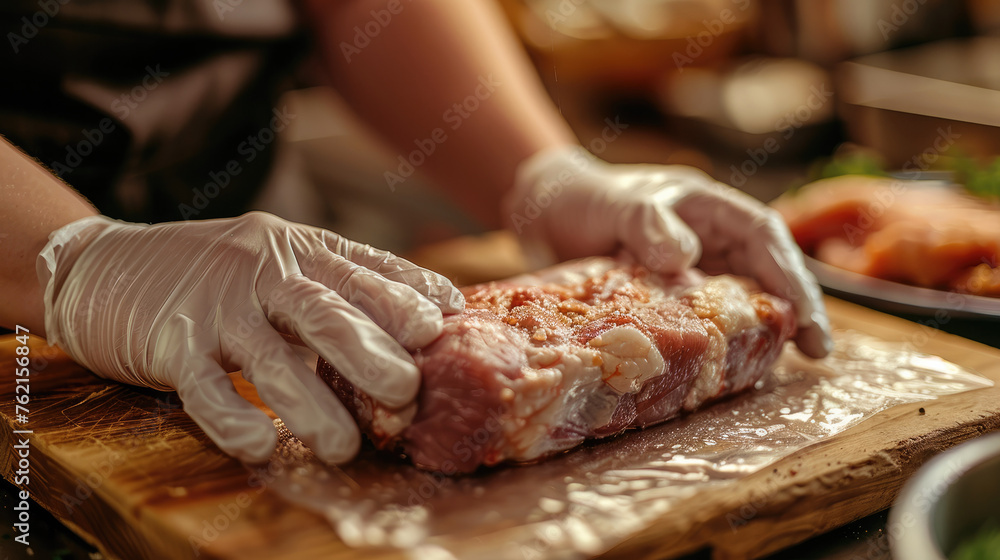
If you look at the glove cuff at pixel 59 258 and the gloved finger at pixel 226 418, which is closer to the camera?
the gloved finger at pixel 226 418

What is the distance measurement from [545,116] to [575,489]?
5.45ft

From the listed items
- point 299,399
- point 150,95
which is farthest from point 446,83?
point 299,399

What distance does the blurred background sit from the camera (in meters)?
3.63

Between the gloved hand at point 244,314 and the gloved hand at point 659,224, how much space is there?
2.30ft

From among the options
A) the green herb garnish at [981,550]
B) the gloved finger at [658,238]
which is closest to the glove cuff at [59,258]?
the gloved finger at [658,238]

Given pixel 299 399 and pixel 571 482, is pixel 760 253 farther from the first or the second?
pixel 299 399

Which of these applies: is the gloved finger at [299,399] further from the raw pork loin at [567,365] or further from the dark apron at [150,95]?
the dark apron at [150,95]

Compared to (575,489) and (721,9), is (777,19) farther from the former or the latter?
(575,489)

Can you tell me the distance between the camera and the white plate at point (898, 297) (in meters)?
2.09

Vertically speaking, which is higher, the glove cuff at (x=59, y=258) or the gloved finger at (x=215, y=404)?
the glove cuff at (x=59, y=258)

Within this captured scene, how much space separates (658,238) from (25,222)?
142cm

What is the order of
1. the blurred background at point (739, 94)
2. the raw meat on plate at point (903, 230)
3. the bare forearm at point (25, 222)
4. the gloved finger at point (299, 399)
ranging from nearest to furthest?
the gloved finger at point (299, 399) < the bare forearm at point (25, 222) < the raw meat on plate at point (903, 230) < the blurred background at point (739, 94)

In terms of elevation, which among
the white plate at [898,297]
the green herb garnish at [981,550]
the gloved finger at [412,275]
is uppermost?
the gloved finger at [412,275]

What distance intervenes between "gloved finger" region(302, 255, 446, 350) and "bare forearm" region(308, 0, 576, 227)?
1.27m
